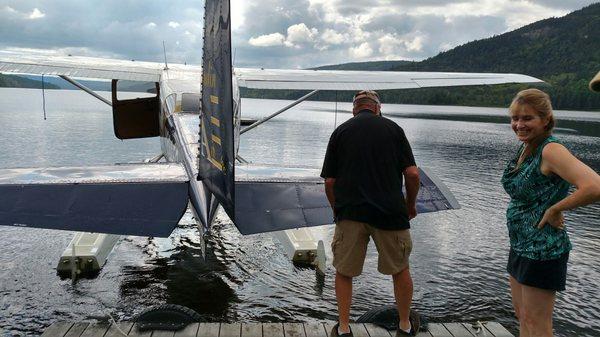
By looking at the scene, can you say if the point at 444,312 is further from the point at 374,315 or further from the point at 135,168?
the point at 135,168

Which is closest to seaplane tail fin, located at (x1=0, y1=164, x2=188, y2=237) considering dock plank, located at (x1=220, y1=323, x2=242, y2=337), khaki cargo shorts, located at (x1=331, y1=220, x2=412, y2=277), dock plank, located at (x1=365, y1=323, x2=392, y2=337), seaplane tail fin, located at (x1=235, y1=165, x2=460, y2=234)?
seaplane tail fin, located at (x1=235, y1=165, x2=460, y2=234)

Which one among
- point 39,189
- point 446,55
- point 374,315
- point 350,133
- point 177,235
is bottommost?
point 177,235

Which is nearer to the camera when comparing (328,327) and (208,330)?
(208,330)

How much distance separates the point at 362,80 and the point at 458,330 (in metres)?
7.11

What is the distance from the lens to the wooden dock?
A: 3693 mm

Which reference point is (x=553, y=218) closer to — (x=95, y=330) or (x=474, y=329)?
(x=474, y=329)

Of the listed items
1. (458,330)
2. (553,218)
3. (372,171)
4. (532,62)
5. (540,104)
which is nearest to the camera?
(553,218)

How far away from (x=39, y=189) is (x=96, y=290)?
10.1ft

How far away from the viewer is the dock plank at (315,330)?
12.5 ft

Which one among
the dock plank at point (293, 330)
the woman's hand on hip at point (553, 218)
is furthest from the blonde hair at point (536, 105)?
the dock plank at point (293, 330)

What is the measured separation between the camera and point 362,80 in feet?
34.2

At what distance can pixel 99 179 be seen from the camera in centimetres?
411

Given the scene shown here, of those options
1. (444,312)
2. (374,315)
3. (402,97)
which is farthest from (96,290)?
(402,97)

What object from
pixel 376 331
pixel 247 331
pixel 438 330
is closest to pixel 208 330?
pixel 247 331
